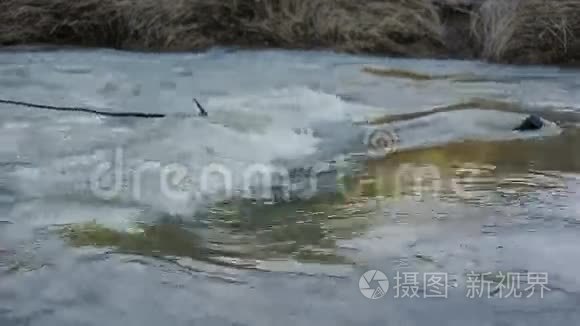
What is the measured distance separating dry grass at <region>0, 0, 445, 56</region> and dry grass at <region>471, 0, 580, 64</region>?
1.83 ft

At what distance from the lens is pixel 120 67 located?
17.3ft

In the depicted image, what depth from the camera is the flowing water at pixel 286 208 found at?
1.67 m

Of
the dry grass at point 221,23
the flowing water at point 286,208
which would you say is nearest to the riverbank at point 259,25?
the dry grass at point 221,23

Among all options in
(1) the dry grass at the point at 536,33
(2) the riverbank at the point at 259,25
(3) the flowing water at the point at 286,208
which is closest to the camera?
(3) the flowing water at the point at 286,208

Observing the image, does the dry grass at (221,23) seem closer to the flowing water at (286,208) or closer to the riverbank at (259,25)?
the riverbank at (259,25)

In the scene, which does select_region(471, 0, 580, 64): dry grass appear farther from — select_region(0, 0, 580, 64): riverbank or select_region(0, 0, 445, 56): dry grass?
select_region(0, 0, 445, 56): dry grass

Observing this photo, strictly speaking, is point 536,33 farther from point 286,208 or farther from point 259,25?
point 286,208

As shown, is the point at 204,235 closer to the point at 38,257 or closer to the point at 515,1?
the point at 38,257

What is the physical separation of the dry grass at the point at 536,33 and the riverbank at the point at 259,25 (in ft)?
0.30

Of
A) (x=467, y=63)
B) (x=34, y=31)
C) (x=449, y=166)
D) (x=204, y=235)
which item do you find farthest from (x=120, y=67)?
(x=204, y=235)

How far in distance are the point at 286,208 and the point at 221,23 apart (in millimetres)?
4728

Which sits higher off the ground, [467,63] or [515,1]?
[515,1]

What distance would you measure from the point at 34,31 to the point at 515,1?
3987 mm

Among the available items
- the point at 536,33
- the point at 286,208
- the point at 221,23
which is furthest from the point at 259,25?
the point at 286,208
